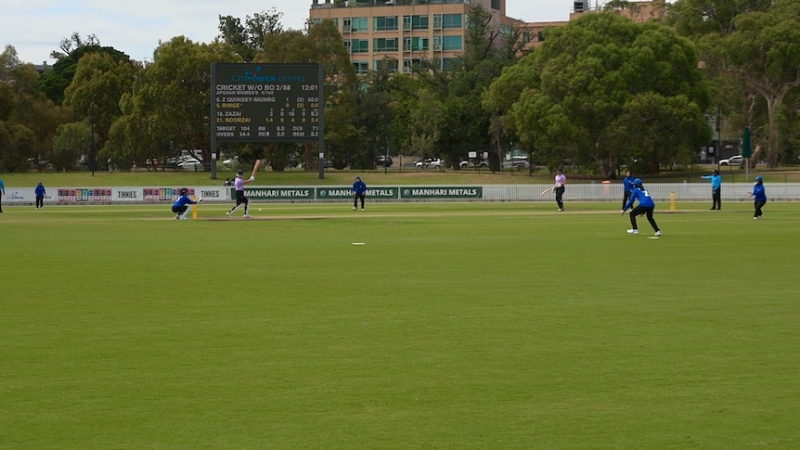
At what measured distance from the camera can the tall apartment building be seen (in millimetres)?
136125

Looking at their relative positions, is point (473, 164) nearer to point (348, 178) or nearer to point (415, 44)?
point (348, 178)

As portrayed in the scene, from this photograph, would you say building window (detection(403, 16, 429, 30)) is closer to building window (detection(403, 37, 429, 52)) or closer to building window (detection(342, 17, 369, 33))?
building window (detection(403, 37, 429, 52))

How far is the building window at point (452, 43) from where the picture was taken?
448 ft

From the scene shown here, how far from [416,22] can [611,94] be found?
232 ft

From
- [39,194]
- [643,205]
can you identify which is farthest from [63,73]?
[643,205]

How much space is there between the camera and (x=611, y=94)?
70.3 m

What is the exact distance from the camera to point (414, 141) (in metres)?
88.0

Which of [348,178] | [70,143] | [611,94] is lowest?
[348,178]

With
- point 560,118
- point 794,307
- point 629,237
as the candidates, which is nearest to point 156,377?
point 794,307

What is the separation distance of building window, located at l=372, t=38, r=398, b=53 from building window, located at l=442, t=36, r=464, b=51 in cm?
719

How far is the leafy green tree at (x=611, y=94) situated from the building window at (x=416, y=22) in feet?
209

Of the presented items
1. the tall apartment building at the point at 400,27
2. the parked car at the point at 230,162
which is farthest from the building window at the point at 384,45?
the parked car at the point at 230,162

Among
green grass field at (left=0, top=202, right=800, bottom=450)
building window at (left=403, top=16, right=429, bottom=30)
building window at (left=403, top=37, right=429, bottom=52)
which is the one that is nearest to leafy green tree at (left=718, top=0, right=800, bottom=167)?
green grass field at (left=0, top=202, right=800, bottom=450)

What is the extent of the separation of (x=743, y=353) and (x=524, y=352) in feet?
7.45
